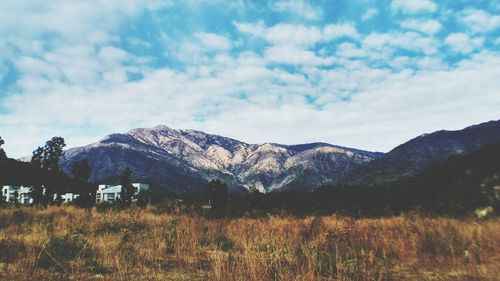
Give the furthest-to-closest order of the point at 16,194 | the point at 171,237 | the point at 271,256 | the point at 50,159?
the point at 50,159 < the point at 16,194 < the point at 171,237 < the point at 271,256

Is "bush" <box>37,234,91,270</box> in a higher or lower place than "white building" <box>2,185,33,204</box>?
lower

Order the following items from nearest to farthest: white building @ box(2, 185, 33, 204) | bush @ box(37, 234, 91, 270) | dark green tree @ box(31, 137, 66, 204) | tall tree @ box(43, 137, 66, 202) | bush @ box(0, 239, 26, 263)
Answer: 1. bush @ box(37, 234, 91, 270)
2. bush @ box(0, 239, 26, 263)
3. white building @ box(2, 185, 33, 204)
4. dark green tree @ box(31, 137, 66, 204)
5. tall tree @ box(43, 137, 66, 202)

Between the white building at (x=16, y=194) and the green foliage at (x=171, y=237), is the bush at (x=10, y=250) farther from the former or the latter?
the white building at (x=16, y=194)

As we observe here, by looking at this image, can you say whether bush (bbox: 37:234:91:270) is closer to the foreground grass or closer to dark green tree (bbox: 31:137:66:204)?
the foreground grass

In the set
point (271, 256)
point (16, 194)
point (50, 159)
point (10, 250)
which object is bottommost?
point (271, 256)

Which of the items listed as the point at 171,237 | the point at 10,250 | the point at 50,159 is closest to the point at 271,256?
the point at 171,237

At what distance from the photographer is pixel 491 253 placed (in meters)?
6.50

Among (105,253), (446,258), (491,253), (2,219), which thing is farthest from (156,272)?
(2,219)

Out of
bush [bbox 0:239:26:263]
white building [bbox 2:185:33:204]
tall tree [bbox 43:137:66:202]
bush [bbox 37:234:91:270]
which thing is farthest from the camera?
tall tree [bbox 43:137:66:202]

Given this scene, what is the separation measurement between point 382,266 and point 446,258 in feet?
4.74

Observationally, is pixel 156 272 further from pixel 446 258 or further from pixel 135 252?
pixel 446 258

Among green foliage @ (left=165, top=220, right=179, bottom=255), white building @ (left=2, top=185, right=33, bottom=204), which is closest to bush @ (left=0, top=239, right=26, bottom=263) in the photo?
green foliage @ (left=165, top=220, right=179, bottom=255)

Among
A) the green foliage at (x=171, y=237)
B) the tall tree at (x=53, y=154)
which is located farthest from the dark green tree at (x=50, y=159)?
the green foliage at (x=171, y=237)

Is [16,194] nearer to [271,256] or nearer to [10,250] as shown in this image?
[10,250]
